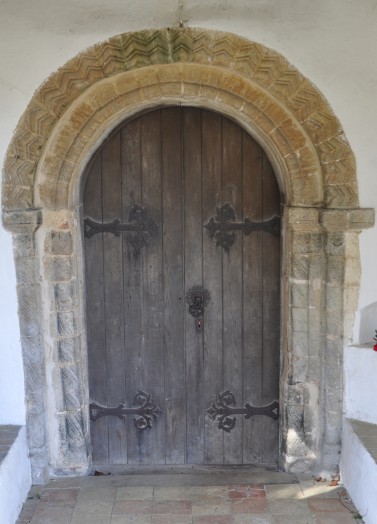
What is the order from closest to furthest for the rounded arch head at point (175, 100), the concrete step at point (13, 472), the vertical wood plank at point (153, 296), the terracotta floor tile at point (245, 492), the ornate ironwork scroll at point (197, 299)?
the concrete step at point (13, 472) → the rounded arch head at point (175, 100) → the terracotta floor tile at point (245, 492) → the vertical wood plank at point (153, 296) → the ornate ironwork scroll at point (197, 299)

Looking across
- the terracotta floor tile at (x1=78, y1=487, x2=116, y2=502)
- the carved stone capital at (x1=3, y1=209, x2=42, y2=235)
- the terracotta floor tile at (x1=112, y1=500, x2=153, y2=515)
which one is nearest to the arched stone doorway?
the carved stone capital at (x1=3, y1=209, x2=42, y2=235)

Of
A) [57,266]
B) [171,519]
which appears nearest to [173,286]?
[57,266]

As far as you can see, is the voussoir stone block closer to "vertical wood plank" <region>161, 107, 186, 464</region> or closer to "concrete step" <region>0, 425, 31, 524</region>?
"vertical wood plank" <region>161, 107, 186, 464</region>

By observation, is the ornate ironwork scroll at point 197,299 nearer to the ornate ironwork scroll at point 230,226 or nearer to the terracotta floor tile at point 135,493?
the ornate ironwork scroll at point 230,226

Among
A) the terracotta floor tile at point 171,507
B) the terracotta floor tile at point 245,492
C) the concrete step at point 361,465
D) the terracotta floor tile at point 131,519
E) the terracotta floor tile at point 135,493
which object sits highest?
the concrete step at point 361,465

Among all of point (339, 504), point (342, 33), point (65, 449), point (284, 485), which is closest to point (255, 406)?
point (284, 485)

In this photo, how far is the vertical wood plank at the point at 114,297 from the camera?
15.6ft

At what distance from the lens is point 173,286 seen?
4855mm

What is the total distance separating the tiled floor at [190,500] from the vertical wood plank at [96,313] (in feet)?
1.03

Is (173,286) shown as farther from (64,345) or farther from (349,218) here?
(349,218)

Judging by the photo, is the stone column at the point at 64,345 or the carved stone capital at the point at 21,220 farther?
the stone column at the point at 64,345

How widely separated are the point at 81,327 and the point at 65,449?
0.85 metres

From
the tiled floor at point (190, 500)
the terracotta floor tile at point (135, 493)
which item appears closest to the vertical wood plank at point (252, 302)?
the tiled floor at point (190, 500)

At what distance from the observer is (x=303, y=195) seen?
448 centimetres
